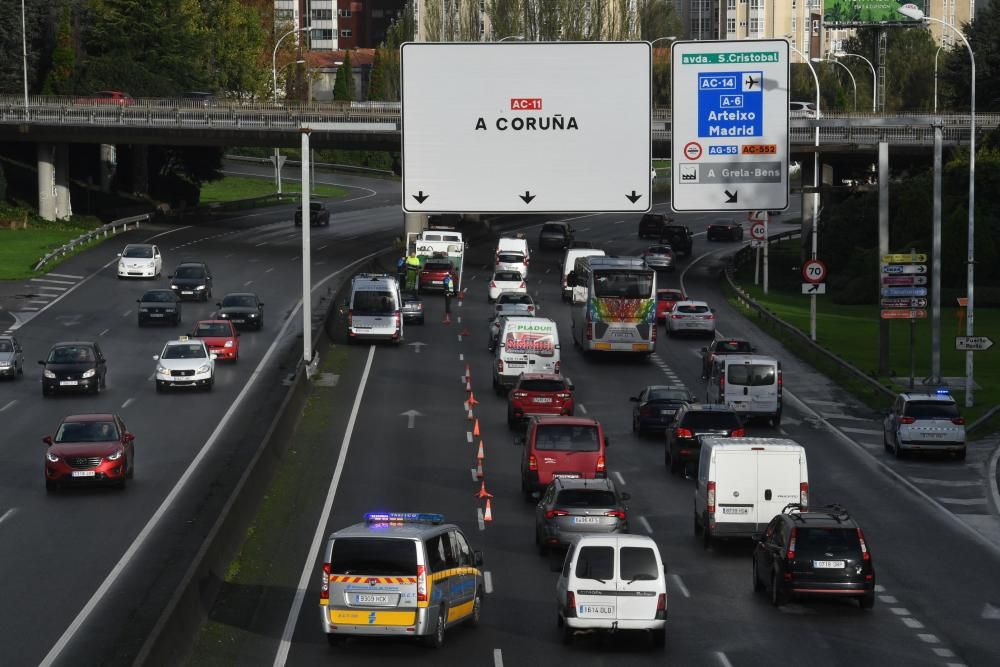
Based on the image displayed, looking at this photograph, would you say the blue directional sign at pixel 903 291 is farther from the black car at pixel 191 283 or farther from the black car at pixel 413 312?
the black car at pixel 191 283

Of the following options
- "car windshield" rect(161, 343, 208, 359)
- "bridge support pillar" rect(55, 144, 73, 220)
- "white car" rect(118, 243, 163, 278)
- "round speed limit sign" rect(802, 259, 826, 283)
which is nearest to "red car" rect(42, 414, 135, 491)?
"car windshield" rect(161, 343, 208, 359)

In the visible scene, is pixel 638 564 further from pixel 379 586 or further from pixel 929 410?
pixel 929 410

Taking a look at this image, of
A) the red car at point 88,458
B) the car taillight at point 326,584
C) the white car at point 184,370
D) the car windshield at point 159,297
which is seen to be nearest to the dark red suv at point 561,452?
the red car at point 88,458

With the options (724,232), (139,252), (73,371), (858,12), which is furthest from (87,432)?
(858,12)

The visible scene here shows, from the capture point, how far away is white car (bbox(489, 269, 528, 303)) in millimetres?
76812

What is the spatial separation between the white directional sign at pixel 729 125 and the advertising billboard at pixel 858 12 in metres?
106

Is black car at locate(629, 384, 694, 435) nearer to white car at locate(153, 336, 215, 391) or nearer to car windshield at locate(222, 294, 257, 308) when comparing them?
white car at locate(153, 336, 215, 391)

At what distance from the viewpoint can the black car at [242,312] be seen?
64.2 meters

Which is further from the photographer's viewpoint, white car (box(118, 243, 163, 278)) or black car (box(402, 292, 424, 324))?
white car (box(118, 243, 163, 278))

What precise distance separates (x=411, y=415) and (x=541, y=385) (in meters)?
4.46

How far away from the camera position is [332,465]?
130 feet

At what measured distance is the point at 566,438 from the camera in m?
36.0

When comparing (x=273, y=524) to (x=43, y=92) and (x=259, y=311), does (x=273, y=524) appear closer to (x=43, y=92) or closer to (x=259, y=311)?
(x=259, y=311)

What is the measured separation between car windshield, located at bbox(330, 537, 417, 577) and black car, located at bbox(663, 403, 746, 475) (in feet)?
58.9
